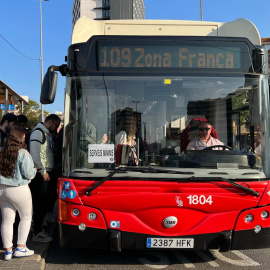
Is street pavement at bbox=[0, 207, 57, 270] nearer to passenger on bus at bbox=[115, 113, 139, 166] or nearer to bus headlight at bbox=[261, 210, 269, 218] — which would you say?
passenger on bus at bbox=[115, 113, 139, 166]

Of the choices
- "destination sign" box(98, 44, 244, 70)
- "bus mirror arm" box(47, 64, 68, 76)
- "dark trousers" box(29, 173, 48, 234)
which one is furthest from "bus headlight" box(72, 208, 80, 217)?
"destination sign" box(98, 44, 244, 70)

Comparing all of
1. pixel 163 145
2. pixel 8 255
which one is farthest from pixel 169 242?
pixel 8 255

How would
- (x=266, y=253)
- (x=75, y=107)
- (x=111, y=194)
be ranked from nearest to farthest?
1. (x=111, y=194)
2. (x=75, y=107)
3. (x=266, y=253)

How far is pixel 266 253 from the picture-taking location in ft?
16.6

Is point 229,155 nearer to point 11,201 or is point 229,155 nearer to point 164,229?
point 164,229

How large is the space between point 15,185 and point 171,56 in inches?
96.7

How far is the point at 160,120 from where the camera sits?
4.32 meters

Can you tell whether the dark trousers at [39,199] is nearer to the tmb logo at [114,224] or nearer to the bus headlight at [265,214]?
the tmb logo at [114,224]

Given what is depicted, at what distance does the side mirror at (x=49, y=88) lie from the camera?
425cm

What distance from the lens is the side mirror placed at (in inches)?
167

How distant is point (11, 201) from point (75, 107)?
140 centimetres

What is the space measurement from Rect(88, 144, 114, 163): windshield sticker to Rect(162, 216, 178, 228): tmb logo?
0.91 m

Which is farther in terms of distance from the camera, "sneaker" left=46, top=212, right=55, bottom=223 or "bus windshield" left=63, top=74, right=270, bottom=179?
"sneaker" left=46, top=212, right=55, bottom=223

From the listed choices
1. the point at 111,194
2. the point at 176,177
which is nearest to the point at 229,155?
the point at 176,177
